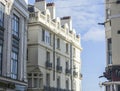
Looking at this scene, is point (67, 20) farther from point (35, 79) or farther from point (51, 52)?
point (35, 79)

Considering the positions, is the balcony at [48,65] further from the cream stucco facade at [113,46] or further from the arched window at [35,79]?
the cream stucco facade at [113,46]

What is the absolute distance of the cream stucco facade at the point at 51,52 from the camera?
46.0m

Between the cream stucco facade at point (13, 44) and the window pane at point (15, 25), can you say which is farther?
the window pane at point (15, 25)

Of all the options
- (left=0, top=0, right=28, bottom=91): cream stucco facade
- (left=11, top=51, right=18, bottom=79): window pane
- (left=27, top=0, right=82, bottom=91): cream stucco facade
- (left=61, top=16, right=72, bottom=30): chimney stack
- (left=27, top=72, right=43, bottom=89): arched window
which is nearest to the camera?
(left=0, top=0, right=28, bottom=91): cream stucco facade

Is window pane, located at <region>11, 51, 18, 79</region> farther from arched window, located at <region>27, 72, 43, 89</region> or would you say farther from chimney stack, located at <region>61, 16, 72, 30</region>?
chimney stack, located at <region>61, 16, 72, 30</region>

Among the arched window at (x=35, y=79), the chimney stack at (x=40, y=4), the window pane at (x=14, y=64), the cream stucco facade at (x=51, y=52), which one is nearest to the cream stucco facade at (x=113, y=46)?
the window pane at (x=14, y=64)

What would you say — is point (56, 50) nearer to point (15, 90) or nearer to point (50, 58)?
point (50, 58)

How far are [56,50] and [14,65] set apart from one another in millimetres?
16499

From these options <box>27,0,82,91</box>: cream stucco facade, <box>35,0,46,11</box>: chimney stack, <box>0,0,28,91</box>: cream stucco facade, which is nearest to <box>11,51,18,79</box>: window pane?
<box>0,0,28,91</box>: cream stucco facade

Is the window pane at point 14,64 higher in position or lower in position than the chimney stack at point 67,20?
lower

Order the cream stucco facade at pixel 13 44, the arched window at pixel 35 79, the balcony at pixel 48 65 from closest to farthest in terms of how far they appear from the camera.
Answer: the cream stucco facade at pixel 13 44
the arched window at pixel 35 79
the balcony at pixel 48 65

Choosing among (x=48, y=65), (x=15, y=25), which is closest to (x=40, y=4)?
(x=48, y=65)

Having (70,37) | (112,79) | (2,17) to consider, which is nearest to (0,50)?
(2,17)

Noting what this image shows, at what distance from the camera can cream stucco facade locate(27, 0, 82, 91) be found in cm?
4600
